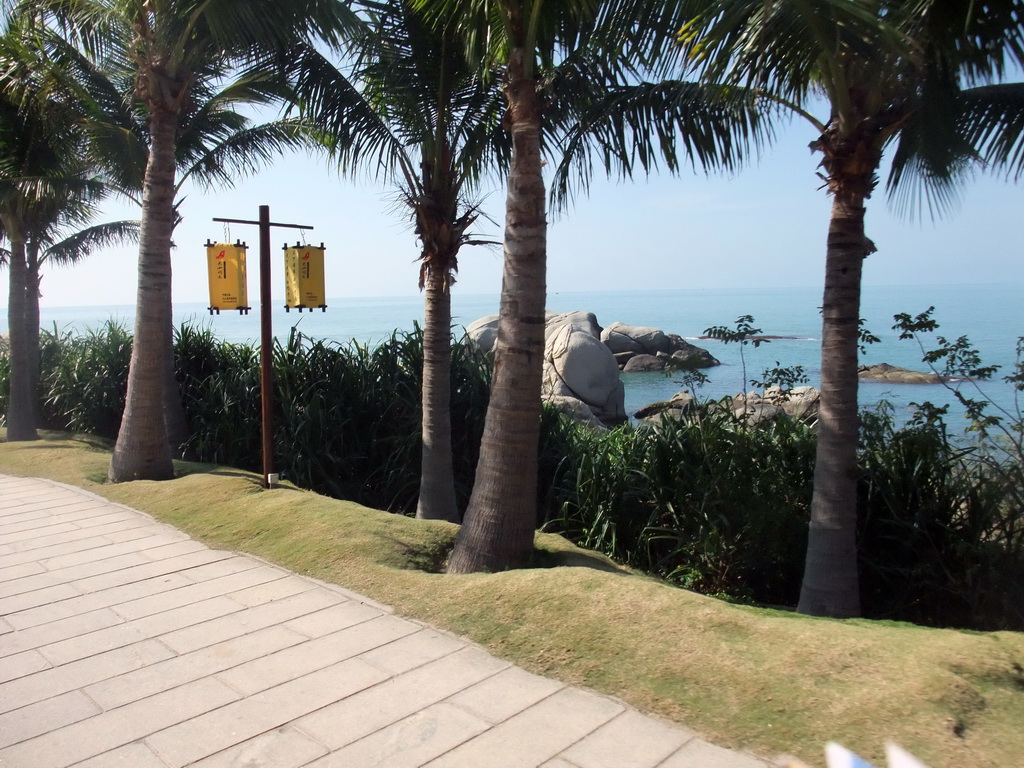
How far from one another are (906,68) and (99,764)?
252 inches

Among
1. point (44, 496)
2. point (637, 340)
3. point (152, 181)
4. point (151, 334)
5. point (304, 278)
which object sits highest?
point (152, 181)

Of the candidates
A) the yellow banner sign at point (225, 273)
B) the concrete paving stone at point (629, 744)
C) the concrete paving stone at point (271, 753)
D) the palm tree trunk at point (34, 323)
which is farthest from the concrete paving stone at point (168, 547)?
the palm tree trunk at point (34, 323)

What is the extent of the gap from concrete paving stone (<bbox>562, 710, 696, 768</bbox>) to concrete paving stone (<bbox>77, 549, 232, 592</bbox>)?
3.69m

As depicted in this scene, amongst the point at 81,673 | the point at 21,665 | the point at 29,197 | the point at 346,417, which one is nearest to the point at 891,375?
the point at 346,417

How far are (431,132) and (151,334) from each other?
3871 mm

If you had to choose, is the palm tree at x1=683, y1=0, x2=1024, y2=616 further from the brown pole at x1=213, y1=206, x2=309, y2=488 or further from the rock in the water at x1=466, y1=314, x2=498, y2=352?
the rock in the water at x1=466, y1=314, x2=498, y2=352

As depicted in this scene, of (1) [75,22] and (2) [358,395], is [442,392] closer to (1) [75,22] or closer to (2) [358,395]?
(2) [358,395]

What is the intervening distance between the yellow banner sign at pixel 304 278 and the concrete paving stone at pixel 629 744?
19.0ft

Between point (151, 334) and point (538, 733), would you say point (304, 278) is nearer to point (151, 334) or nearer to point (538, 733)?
point (151, 334)

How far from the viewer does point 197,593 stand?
542 centimetres

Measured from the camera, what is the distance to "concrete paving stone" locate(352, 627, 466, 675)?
13.8ft

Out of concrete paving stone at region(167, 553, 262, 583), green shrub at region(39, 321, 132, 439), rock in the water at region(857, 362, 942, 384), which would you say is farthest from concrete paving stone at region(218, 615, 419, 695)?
rock in the water at region(857, 362, 942, 384)

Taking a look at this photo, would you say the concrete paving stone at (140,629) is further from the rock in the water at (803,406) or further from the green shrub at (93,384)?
the green shrub at (93,384)

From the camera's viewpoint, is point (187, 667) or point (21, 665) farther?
point (21, 665)
